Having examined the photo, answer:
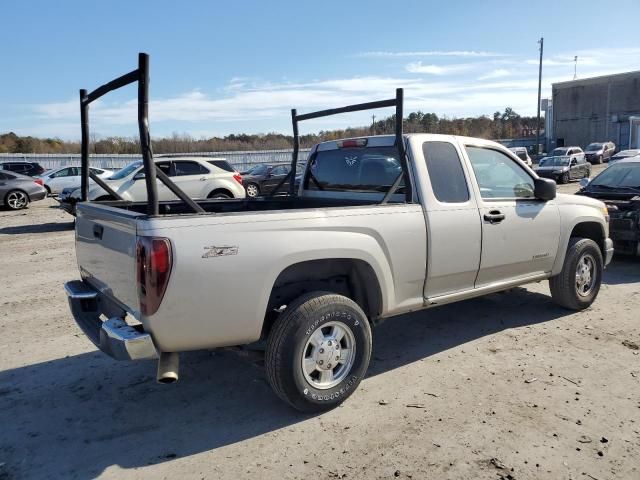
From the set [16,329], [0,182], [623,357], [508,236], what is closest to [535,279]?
[508,236]

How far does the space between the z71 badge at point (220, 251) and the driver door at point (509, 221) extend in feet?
7.88

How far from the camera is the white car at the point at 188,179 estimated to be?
1326 centimetres

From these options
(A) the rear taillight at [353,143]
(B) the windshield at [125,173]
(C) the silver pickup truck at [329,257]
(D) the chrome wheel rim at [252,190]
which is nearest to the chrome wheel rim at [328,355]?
(C) the silver pickup truck at [329,257]

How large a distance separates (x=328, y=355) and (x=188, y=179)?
1107cm

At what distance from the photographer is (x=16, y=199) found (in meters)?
17.8

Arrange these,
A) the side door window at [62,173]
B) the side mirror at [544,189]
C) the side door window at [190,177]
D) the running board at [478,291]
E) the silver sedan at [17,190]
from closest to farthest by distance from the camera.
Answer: the running board at [478,291], the side mirror at [544,189], the side door window at [190,177], the silver sedan at [17,190], the side door window at [62,173]

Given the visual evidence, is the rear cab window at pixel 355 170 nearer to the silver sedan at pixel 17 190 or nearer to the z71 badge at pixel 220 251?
the z71 badge at pixel 220 251

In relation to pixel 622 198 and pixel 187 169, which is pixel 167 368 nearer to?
pixel 622 198

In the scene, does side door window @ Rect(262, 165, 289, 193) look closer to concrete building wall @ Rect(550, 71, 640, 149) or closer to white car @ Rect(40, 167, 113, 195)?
white car @ Rect(40, 167, 113, 195)

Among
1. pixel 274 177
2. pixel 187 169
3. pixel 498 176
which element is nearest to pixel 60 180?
pixel 274 177

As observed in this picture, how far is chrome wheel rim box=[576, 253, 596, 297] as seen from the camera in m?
5.75

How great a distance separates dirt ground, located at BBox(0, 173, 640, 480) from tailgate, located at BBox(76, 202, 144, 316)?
0.87 m

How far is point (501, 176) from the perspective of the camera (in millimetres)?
5141

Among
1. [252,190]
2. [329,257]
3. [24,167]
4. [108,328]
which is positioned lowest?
[108,328]
